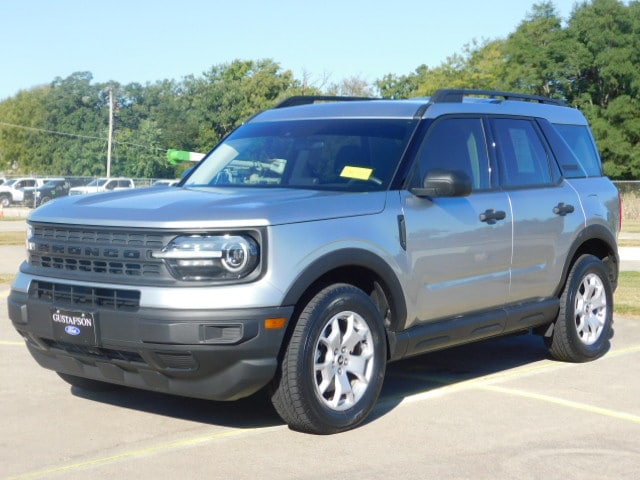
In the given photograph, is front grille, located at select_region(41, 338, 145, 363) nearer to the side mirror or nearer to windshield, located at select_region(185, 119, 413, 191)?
windshield, located at select_region(185, 119, 413, 191)

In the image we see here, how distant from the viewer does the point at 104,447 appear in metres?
5.49

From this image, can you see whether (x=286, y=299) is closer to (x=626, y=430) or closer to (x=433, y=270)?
(x=433, y=270)

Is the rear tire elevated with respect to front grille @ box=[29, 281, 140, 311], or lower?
lower

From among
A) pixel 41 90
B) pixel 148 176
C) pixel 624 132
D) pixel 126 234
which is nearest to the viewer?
pixel 126 234

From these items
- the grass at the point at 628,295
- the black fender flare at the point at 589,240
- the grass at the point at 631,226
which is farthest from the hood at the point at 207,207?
the grass at the point at 631,226

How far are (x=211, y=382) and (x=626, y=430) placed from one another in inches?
95.2

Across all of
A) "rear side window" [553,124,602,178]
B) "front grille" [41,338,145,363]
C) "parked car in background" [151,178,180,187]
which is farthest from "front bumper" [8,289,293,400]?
→ "rear side window" [553,124,602,178]

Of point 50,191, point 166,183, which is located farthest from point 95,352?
point 50,191

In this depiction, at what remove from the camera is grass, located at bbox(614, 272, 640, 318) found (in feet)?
35.4

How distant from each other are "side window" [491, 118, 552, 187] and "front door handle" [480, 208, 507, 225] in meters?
0.36

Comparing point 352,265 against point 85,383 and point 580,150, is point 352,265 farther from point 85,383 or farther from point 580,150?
point 580,150

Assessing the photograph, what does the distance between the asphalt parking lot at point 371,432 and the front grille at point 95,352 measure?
17.6 inches

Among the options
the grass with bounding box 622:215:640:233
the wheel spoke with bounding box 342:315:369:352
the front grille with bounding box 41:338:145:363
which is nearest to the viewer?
the front grille with bounding box 41:338:145:363

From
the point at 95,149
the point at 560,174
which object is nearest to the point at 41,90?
the point at 95,149
